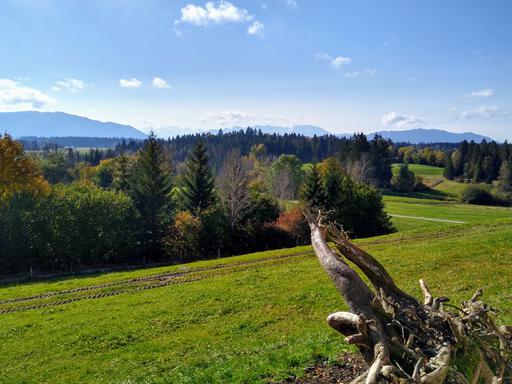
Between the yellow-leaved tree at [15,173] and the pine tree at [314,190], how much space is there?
34.1 metres

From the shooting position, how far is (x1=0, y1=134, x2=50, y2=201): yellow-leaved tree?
45.3m

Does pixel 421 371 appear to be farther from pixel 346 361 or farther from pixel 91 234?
pixel 91 234

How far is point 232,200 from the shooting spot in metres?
53.8

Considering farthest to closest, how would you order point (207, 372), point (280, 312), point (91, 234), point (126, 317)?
point (91, 234) < point (126, 317) < point (280, 312) < point (207, 372)

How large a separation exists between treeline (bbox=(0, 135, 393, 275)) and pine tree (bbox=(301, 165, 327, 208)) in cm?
15


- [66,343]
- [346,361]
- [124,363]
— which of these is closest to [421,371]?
[346,361]

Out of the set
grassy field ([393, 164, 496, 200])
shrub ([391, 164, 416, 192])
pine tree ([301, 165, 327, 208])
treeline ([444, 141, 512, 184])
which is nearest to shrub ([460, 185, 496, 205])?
grassy field ([393, 164, 496, 200])

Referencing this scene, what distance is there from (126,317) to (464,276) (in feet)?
60.0

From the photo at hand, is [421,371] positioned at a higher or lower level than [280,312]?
higher

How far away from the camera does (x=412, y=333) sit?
5.19 metres

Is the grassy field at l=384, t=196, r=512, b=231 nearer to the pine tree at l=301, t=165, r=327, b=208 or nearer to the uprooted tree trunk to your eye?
the pine tree at l=301, t=165, r=327, b=208

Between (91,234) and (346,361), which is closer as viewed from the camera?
(346,361)

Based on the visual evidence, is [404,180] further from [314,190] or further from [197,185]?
[197,185]

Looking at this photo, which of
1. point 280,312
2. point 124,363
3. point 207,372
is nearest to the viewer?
point 207,372
